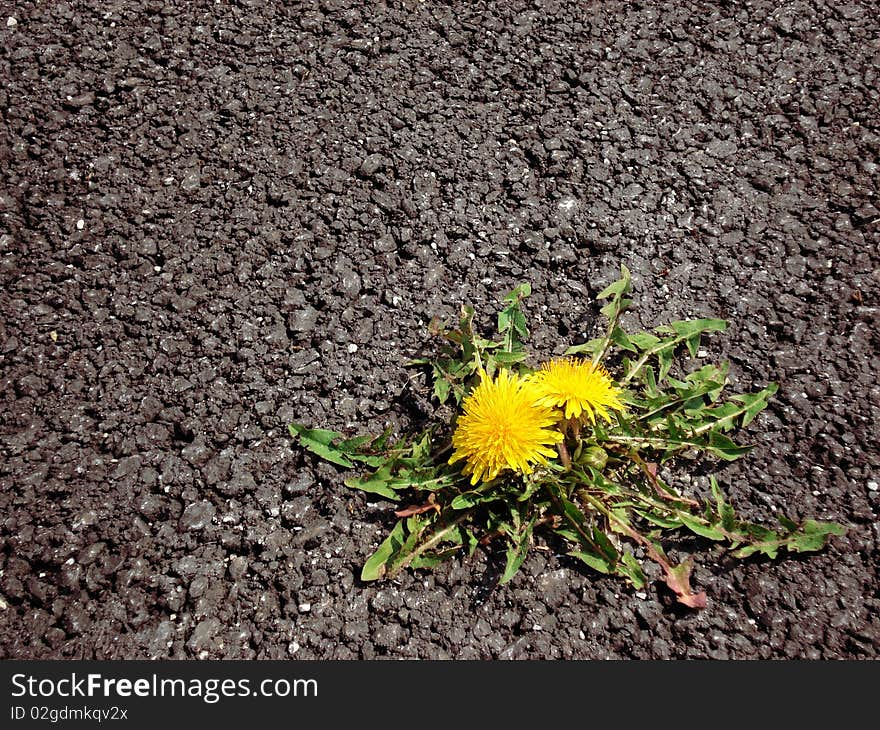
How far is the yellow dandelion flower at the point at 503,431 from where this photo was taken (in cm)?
174

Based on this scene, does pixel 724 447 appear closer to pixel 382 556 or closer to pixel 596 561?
pixel 596 561

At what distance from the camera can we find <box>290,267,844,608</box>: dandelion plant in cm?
180

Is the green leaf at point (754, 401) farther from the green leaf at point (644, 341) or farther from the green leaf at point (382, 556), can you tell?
the green leaf at point (382, 556)

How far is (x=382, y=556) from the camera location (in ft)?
5.99

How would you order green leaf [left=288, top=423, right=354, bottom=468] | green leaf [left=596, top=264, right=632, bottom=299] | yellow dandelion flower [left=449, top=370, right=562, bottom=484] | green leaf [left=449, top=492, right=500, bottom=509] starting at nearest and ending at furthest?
yellow dandelion flower [left=449, top=370, right=562, bottom=484] < green leaf [left=449, top=492, right=500, bottom=509] < green leaf [left=288, top=423, right=354, bottom=468] < green leaf [left=596, top=264, right=632, bottom=299]

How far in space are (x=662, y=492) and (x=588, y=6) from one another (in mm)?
1811

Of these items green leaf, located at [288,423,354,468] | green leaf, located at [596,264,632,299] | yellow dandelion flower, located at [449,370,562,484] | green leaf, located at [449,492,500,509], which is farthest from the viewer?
green leaf, located at [596,264,632,299]

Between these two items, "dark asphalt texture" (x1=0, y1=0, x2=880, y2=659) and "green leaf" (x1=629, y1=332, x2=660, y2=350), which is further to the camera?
"green leaf" (x1=629, y1=332, x2=660, y2=350)

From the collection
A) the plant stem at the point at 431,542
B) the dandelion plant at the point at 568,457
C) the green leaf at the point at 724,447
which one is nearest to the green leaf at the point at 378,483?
the dandelion plant at the point at 568,457

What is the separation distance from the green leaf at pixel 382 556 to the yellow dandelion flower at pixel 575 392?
459mm

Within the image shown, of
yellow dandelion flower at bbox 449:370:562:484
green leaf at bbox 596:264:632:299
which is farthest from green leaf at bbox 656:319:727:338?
yellow dandelion flower at bbox 449:370:562:484

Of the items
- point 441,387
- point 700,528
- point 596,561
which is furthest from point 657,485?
point 441,387

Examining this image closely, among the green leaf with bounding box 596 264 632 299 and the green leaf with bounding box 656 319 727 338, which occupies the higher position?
the green leaf with bounding box 596 264 632 299

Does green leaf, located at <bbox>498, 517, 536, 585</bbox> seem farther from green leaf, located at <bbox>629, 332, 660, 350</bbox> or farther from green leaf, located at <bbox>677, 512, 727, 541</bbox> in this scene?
green leaf, located at <bbox>629, 332, 660, 350</bbox>
